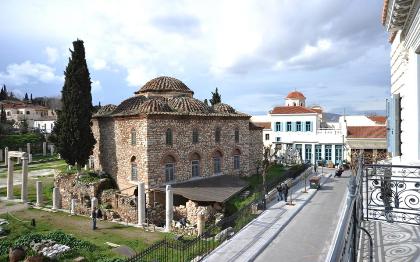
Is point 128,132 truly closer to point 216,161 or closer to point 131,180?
point 131,180

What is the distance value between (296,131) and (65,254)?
28.6 meters

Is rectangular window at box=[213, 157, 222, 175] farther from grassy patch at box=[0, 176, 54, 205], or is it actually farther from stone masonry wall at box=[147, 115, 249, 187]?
→ grassy patch at box=[0, 176, 54, 205]

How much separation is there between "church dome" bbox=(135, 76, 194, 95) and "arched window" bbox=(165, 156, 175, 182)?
28.9ft

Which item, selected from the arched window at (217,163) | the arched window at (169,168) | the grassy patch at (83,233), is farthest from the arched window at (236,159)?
the grassy patch at (83,233)

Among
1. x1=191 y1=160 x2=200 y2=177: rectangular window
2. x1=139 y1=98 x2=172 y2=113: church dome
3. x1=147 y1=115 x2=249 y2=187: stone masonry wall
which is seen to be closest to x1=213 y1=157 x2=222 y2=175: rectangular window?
x1=147 y1=115 x2=249 y2=187: stone masonry wall

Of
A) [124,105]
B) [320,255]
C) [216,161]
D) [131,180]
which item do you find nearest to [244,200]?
[216,161]

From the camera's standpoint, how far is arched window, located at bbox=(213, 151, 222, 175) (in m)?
26.8

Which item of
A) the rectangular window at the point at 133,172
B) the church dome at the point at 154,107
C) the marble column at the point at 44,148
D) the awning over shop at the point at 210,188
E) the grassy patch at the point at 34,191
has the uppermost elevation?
the church dome at the point at 154,107

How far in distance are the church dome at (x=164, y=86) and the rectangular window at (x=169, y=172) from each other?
9.11m

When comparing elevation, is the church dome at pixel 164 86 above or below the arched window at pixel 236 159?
above

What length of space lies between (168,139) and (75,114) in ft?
26.1

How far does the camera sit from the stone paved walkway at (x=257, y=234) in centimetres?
1202

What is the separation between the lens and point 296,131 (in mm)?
37406

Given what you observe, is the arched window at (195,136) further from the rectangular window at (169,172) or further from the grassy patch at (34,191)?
the grassy patch at (34,191)
